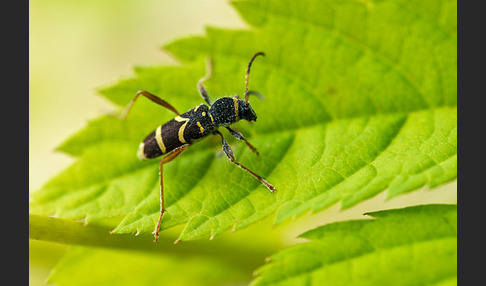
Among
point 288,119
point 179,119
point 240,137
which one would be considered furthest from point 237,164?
point 179,119

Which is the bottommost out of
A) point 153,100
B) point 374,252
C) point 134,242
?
point 374,252

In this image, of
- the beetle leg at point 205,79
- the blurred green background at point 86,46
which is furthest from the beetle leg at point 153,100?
the blurred green background at point 86,46

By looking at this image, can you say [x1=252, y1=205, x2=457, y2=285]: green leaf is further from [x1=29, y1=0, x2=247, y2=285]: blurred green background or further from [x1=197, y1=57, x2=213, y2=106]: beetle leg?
[x1=29, y1=0, x2=247, y2=285]: blurred green background

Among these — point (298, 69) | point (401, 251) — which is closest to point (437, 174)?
point (401, 251)

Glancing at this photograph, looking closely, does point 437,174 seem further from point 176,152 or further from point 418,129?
point 176,152

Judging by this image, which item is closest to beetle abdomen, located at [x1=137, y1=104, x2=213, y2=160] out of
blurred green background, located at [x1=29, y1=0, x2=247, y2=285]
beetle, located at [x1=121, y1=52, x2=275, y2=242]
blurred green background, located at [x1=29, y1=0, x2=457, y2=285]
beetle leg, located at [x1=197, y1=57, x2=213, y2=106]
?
beetle, located at [x1=121, y1=52, x2=275, y2=242]

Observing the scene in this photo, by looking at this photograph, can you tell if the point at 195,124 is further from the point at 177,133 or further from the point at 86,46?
the point at 86,46
